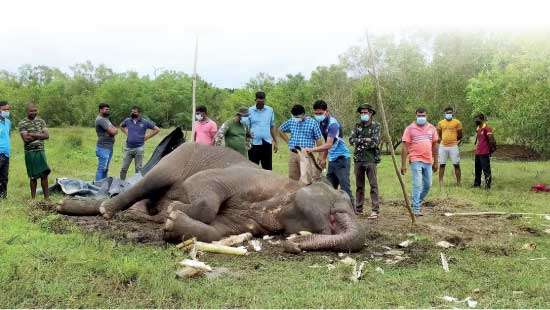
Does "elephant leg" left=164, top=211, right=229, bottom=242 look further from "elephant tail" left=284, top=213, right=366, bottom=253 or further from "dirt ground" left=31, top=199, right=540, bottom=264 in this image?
"elephant tail" left=284, top=213, right=366, bottom=253

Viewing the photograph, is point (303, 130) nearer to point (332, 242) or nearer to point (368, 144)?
point (368, 144)

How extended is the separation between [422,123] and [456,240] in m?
3.18

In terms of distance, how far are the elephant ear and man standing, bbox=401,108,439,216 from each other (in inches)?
110

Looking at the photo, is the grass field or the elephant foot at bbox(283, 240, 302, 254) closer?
the grass field

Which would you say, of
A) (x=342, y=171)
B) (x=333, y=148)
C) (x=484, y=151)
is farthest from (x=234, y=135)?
(x=484, y=151)

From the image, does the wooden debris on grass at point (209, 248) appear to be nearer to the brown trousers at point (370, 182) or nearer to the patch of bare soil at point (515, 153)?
the brown trousers at point (370, 182)

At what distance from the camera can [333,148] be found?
1012 centimetres

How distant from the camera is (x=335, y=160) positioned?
10.2m

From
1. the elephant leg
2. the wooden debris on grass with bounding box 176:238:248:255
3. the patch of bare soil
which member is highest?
the elephant leg

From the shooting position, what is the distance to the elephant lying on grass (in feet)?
22.4

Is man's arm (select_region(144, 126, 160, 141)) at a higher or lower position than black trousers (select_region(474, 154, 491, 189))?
higher

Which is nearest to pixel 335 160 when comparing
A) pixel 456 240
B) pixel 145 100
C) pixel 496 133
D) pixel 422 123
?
pixel 422 123

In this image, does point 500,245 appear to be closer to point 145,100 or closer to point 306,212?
point 306,212

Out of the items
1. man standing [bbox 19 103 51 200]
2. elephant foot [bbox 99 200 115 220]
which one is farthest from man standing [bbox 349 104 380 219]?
man standing [bbox 19 103 51 200]
